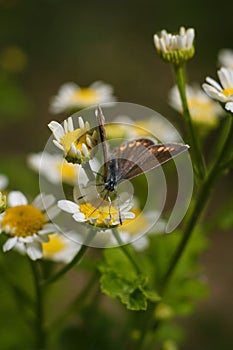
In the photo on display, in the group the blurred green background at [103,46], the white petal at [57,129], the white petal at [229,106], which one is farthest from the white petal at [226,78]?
the blurred green background at [103,46]

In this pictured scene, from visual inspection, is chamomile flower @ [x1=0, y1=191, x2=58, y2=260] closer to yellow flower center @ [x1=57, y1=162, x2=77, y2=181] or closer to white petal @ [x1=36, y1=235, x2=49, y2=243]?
white petal @ [x1=36, y1=235, x2=49, y2=243]

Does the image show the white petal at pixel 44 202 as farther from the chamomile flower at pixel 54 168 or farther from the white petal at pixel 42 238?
the chamomile flower at pixel 54 168

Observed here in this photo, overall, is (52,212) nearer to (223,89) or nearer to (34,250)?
(34,250)

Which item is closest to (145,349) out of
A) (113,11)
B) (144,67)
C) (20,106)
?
(20,106)

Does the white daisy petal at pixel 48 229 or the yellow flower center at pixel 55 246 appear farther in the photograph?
the yellow flower center at pixel 55 246

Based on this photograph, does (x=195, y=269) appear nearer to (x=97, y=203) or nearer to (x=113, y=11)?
(x=97, y=203)

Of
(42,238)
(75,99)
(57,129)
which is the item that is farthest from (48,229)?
(75,99)
